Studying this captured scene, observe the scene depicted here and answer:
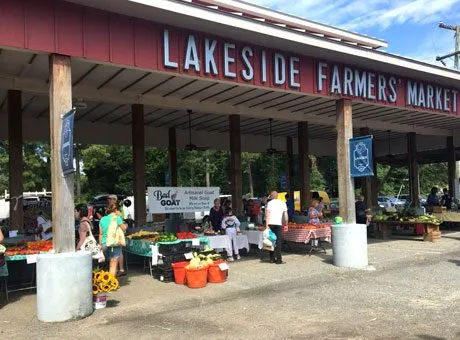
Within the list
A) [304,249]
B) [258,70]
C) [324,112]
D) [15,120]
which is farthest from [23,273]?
[324,112]

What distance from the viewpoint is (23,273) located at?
9.62 meters

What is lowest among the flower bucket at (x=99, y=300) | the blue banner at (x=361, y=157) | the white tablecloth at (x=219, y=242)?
the flower bucket at (x=99, y=300)

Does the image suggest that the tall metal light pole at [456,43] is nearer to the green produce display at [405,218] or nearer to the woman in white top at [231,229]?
the green produce display at [405,218]

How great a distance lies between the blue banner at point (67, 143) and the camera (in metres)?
7.09

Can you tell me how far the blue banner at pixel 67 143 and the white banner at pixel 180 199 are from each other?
670 cm

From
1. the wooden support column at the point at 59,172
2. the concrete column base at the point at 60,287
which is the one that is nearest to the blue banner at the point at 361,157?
the wooden support column at the point at 59,172

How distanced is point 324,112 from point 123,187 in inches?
1520

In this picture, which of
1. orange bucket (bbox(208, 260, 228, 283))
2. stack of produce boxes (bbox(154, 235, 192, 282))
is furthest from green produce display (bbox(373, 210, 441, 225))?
stack of produce boxes (bbox(154, 235, 192, 282))

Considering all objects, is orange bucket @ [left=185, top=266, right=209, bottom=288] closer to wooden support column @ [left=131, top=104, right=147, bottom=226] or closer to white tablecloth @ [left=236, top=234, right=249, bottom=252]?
white tablecloth @ [left=236, top=234, right=249, bottom=252]

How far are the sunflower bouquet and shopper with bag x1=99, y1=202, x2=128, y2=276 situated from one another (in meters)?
1.81

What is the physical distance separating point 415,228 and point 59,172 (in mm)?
12691

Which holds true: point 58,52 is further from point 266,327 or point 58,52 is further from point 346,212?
point 346,212

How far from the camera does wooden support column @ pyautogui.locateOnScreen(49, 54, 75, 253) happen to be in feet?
24.0

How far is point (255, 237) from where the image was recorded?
13.4 metres
